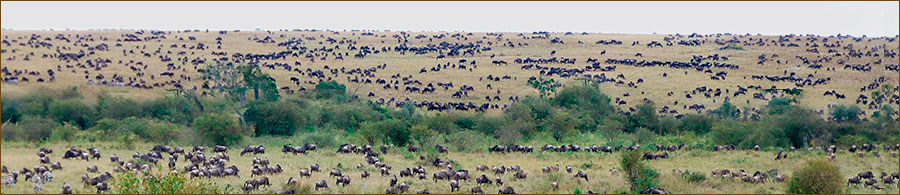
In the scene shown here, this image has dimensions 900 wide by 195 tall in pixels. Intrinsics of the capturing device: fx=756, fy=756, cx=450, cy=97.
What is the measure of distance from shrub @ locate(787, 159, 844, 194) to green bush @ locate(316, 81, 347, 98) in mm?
43908

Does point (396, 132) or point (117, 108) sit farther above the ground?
point (396, 132)

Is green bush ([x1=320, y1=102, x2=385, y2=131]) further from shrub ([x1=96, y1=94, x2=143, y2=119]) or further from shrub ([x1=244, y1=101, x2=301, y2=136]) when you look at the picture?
shrub ([x1=96, y1=94, x2=143, y2=119])

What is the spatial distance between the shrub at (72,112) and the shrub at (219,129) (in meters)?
11.2

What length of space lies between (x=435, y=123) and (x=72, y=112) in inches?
911

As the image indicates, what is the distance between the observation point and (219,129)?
41094 millimetres

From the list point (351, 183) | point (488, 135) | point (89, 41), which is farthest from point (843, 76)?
point (89, 41)

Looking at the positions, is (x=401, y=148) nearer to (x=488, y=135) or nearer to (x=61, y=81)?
(x=488, y=135)

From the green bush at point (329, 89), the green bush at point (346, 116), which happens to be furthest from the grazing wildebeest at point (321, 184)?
the green bush at point (329, 89)

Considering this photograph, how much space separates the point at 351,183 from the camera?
25.8 meters

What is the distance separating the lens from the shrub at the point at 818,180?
78.0 feet

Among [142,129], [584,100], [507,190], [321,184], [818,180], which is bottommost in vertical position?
[142,129]

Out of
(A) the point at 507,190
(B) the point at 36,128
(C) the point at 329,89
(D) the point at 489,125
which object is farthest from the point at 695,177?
(C) the point at 329,89

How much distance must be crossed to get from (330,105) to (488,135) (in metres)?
15.2

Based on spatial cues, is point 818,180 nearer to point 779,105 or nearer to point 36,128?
point 779,105
